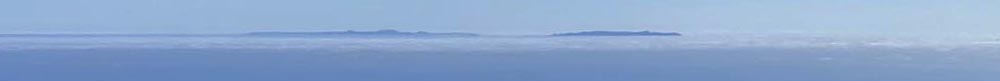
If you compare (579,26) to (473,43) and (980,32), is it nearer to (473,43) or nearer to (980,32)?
(473,43)

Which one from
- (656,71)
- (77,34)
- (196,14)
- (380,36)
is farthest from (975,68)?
(77,34)

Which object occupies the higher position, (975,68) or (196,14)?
(196,14)

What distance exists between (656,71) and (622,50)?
6 cm

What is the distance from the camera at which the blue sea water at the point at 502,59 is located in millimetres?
1309

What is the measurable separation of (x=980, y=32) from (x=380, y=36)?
71cm

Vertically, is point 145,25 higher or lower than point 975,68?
higher

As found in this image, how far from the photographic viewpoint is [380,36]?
1.29m

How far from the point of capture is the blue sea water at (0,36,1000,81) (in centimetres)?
131

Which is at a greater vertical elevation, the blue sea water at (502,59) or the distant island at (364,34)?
the distant island at (364,34)

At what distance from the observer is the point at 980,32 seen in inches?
50.9

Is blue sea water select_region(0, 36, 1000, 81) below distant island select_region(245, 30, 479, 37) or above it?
below

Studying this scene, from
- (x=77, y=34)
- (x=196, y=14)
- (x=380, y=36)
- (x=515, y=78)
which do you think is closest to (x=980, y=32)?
(x=515, y=78)

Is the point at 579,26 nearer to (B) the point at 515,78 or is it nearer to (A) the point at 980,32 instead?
(B) the point at 515,78

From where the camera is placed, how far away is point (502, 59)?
134 cm
